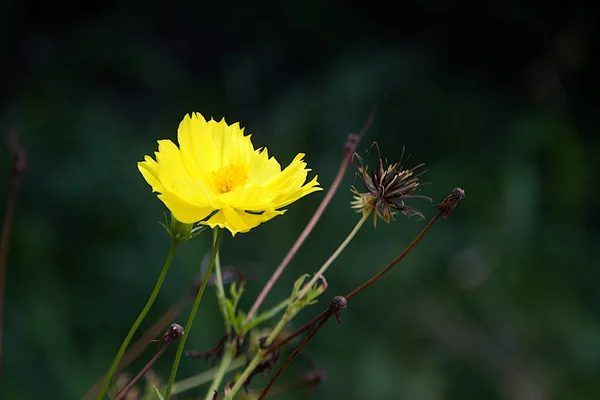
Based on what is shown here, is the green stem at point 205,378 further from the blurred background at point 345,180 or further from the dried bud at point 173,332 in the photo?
the blurred background at point 345,180

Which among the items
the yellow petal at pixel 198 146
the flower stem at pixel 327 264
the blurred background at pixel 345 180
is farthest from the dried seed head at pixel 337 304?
the blurred background at pixel 345 180

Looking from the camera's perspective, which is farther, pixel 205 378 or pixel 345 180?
pixel 345 180

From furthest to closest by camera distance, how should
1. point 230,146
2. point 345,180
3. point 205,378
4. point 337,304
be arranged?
point 345,180 → point 205,378 → point 230,146 → point 337,304

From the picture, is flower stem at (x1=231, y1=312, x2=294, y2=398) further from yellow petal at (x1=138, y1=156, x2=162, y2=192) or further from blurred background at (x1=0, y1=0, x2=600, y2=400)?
blurred background at (x1=0, y1=0, x2=600, y2=400)

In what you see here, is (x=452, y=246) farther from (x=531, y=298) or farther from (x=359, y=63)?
(x=359, y=63)

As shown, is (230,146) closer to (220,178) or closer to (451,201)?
(220,178)

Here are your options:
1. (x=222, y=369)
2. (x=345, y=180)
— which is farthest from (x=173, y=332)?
(x=345, y=180)
